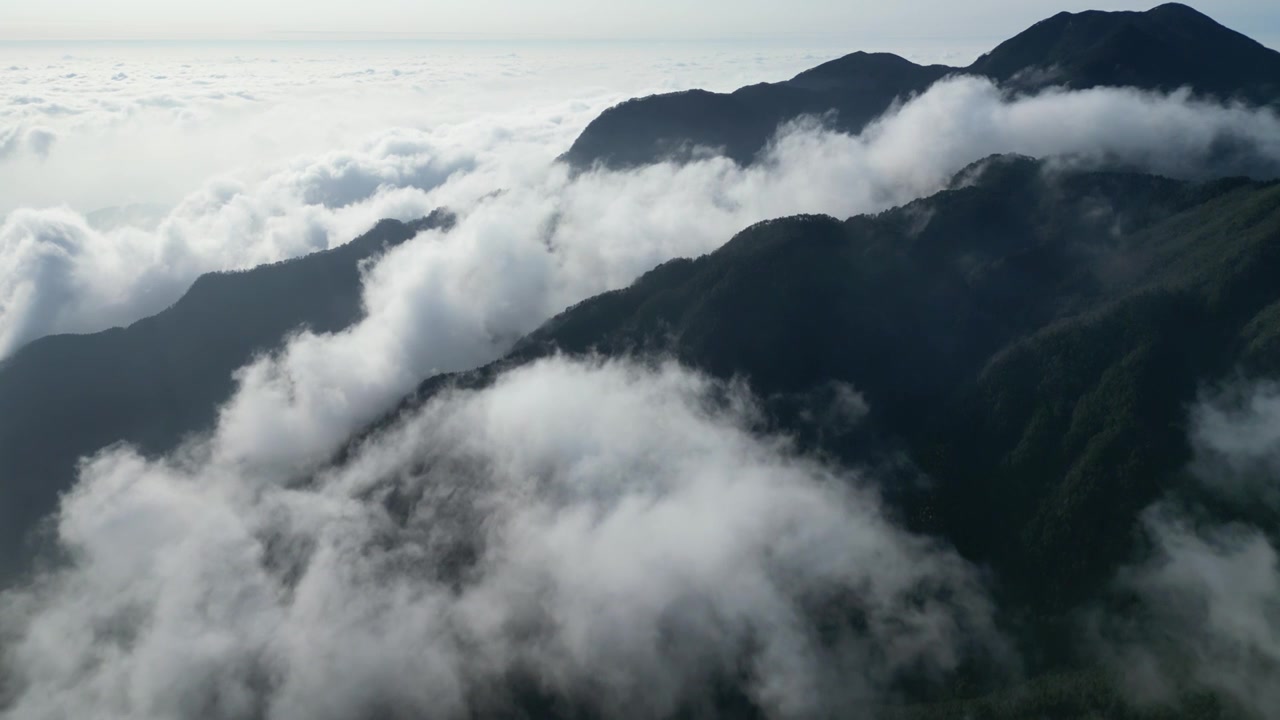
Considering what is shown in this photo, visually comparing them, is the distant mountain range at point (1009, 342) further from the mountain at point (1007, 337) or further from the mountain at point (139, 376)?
the mountain at point (139, 376)

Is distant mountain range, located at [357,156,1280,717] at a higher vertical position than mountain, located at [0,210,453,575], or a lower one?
higher

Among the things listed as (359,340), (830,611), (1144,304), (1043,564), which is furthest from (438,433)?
(1144,304)

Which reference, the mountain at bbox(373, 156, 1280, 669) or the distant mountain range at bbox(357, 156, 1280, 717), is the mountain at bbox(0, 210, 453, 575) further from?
the mountain at bbox(373, 156, 1280, 669)

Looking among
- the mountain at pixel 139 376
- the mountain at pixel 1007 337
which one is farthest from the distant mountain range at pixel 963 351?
the mountain at pixel 139 376

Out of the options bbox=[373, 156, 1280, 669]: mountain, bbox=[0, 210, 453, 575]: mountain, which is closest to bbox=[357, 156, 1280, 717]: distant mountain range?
bbox=[373, 156, 1280, 669]: mountain

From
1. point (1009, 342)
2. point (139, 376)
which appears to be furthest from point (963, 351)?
point (139, 376)

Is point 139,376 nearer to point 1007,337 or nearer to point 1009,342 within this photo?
point 1009,342
